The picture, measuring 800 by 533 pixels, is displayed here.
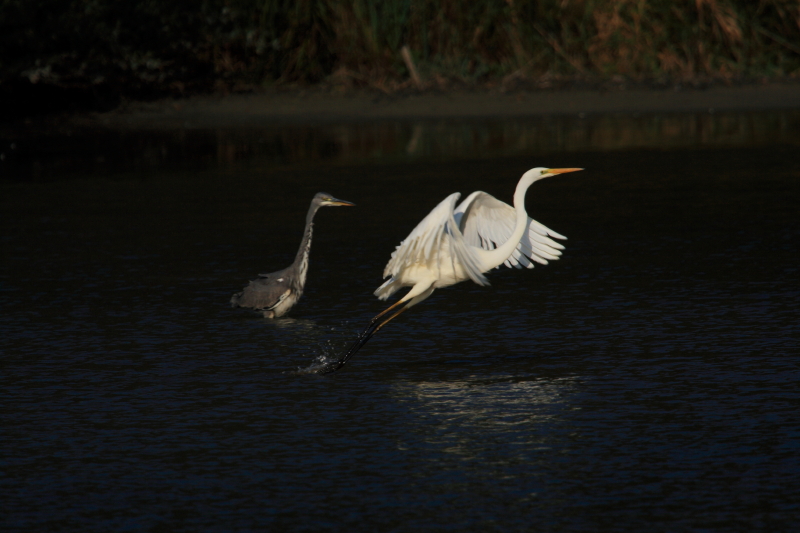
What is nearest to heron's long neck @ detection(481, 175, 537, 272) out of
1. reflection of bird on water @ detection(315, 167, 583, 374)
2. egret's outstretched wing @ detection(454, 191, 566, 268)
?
reflection of bird on water @ detection(315, 167, 583, 374)

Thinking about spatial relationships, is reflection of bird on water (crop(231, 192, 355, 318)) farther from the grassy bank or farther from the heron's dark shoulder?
the grassy bank

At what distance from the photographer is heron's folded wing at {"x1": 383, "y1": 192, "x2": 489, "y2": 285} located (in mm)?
6805

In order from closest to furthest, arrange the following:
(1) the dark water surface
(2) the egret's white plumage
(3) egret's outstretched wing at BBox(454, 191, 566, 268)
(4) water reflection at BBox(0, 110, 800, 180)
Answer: (1) the dark water surface
(2) the egret's white plumage
(3) egret's outstretched wing at BBox(454, 191, 566, 268)
(4) water reflection at BBox(0, 110, 800, 180)

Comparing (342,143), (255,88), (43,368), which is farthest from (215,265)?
(255,88)

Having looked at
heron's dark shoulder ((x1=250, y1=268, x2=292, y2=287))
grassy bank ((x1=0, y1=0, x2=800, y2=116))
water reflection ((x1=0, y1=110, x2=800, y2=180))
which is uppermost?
grassy bank ((x1=0, y1=0, x2=800, y2=116))

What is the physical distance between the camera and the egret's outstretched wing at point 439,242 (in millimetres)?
6809

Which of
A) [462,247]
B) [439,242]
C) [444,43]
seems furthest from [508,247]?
[444,43]

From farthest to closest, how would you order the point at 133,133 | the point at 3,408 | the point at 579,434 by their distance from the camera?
1. the point at 133,133
2. the point at 3,408
3. the point at 579,434

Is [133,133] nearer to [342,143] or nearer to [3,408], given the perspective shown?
[342,143]

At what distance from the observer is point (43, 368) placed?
7.52 meters

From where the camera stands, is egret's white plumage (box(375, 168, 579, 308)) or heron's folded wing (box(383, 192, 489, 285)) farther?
egret's white plumage (box(375, 168, 579, 308))

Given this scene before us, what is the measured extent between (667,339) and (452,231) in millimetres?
1738

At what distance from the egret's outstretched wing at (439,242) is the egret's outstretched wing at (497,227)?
0.50 m

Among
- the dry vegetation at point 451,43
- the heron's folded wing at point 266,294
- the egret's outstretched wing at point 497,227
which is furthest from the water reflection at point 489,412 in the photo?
the dry vegetation at point 451,43
